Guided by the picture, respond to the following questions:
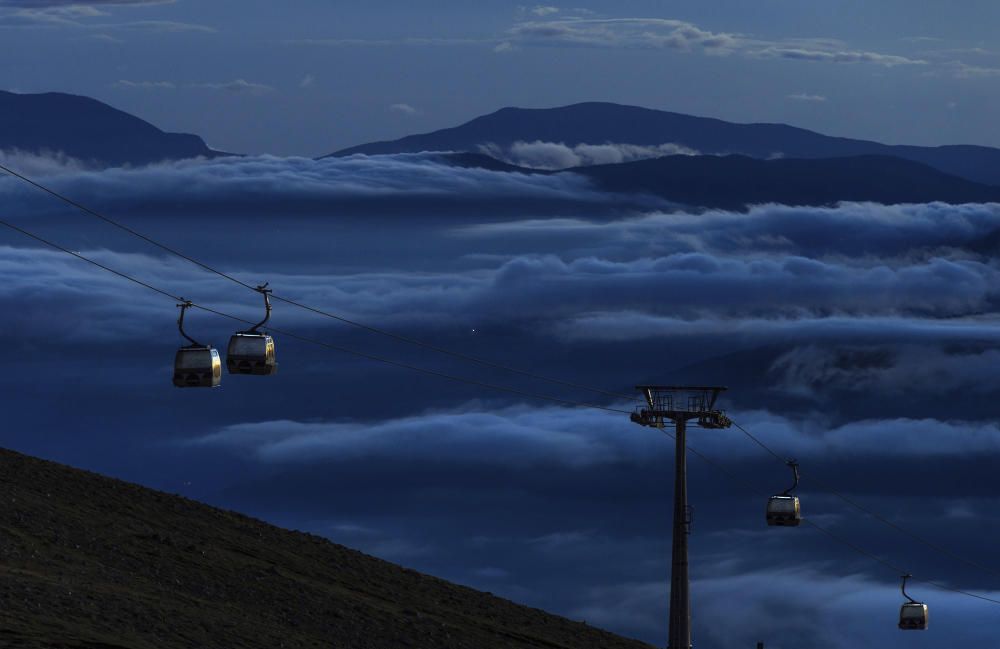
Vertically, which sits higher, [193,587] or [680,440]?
[680,440]

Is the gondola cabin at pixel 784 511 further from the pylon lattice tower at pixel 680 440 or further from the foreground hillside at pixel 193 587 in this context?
the foreground hillside at pixel 193 587

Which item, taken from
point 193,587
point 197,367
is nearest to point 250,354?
point 197,367

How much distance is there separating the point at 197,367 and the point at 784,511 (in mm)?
28938

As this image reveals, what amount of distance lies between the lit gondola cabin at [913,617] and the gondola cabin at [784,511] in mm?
16041

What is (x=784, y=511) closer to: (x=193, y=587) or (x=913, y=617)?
(x=913, y=617)

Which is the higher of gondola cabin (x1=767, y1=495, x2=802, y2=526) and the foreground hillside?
gondola cabin (x1=767, y1=495, x2=802, y2=526)

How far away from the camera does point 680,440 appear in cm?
6291

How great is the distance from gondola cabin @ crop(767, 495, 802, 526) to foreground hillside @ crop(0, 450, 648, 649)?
387 inches

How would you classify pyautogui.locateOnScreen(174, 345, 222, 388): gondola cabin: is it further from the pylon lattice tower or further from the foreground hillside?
the pylon lattice tower

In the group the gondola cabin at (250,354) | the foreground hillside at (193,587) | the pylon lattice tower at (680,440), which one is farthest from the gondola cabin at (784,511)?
the gondola cabin at (250,354)

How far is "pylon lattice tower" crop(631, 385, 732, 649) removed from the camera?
62.4 meters

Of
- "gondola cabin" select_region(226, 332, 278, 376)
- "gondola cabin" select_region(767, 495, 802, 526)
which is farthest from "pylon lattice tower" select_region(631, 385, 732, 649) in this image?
"gondola cabin" select_region(226, 332, 278, 376)

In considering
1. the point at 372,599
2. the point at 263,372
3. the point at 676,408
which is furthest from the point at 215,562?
the point at 263,372

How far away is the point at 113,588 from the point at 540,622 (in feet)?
82.2
